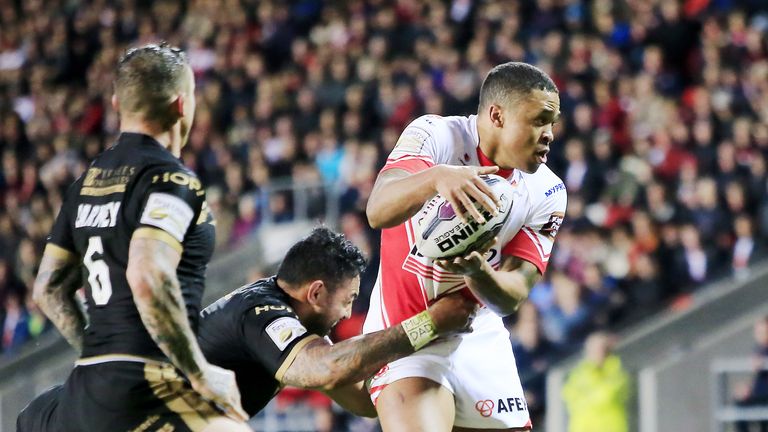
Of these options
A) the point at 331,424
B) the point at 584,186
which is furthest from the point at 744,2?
the point at 331,424

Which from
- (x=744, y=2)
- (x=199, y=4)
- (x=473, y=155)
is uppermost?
(x=199, y=4)

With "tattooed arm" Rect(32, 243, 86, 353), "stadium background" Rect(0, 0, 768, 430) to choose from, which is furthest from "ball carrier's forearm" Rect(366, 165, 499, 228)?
"stadium background" Rect(0, 0, 768, 430)

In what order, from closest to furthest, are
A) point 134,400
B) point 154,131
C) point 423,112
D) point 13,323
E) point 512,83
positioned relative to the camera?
1. point 134,400
2. point 154,131
3. point 512,83
4. point 423,112
5. point 13,323

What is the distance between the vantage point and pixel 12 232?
1714 cm

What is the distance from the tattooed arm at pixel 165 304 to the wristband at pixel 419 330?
107 cm

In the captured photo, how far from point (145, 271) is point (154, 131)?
64cm

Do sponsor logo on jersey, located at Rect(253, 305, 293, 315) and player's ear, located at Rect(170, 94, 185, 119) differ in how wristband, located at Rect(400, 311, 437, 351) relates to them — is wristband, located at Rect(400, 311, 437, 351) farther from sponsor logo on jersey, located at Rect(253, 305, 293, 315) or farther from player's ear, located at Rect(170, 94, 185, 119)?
player's ear, located at Rect(170, 94, 185, 119)

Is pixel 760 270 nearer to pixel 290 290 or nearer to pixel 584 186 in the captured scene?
pixel 584 186

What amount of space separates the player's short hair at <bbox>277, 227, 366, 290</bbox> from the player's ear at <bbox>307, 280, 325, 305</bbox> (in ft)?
0.07

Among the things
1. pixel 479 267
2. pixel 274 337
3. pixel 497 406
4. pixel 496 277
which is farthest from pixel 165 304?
pixel 497 406

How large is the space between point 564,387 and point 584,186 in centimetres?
268

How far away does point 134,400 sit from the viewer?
4.51 meters

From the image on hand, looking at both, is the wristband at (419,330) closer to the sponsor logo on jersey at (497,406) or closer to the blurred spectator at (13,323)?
the sponsor logo on jersey at (497,406)

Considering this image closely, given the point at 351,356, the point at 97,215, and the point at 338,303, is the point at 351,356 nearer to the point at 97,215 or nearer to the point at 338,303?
the point at 338,303
